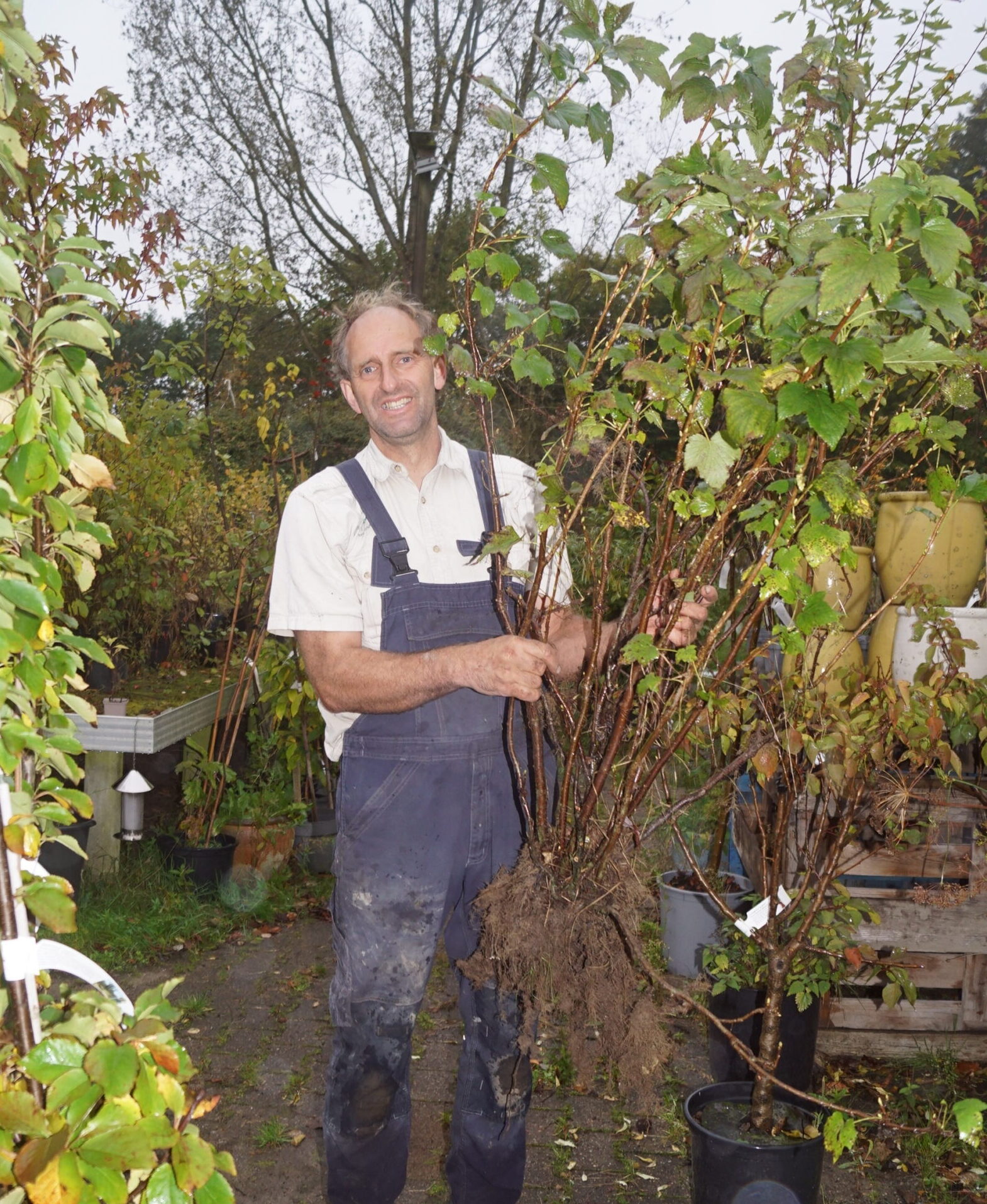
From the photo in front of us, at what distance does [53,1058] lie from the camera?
1.12 m

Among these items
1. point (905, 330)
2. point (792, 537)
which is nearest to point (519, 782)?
point (792, 537)

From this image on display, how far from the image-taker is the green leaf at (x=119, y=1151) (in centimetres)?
104

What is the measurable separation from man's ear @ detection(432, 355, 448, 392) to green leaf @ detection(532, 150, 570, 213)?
0.93 m

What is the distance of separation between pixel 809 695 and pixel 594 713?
0.94 m

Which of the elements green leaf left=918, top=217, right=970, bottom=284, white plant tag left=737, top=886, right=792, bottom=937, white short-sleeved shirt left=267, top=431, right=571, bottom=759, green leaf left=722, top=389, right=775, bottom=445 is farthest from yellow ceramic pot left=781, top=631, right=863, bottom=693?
green leaf left=918, top=217, right=970, bottom=284

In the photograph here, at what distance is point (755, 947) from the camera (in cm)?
337

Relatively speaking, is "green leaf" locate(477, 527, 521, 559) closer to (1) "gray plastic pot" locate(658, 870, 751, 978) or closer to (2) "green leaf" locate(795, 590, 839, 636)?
(2) "green leaf" locate(795, 590, 839, 636)

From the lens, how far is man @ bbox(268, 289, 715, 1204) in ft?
8.67

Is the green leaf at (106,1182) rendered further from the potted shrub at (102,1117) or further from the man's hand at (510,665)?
the man's hand at (510,665)

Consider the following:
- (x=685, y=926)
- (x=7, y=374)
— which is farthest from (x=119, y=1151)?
(x=685, y=926)

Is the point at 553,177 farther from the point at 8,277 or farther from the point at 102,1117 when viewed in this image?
the point at 102,1117

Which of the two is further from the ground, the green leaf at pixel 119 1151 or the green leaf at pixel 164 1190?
the green leaf at pixel 119 1151

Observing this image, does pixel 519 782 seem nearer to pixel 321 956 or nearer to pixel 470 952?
pixel 470 952

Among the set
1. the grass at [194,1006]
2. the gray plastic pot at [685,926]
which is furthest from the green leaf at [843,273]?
the grass at [194,1006]
